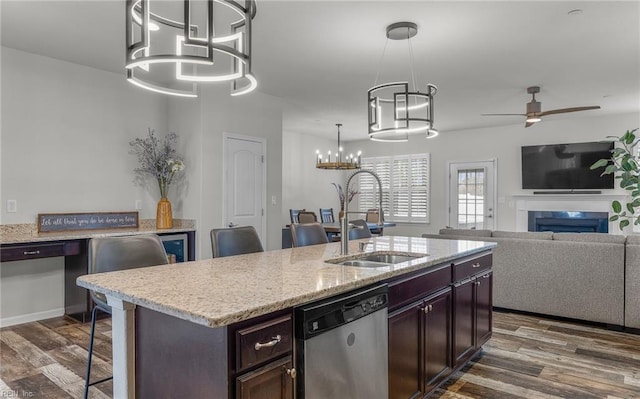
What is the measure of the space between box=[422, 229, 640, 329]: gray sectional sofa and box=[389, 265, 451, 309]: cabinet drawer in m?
1.99

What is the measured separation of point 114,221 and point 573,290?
4.90 meters

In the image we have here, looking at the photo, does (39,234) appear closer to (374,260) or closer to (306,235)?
(306,235)

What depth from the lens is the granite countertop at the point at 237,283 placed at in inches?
55.2

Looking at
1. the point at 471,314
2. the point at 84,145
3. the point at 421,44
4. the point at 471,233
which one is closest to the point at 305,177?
the point at 471,233

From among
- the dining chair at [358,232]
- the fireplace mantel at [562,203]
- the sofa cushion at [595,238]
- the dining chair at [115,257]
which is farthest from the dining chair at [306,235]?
the fireplace mantel at [562,203]

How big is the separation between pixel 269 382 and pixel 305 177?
7.71 m

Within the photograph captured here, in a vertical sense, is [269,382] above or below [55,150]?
below

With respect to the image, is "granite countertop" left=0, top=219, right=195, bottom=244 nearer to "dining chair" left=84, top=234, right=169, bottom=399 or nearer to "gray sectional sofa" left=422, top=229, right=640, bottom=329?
"dining chair" left=84, top=234, right=169, bottom=399

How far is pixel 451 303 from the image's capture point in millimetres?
2738

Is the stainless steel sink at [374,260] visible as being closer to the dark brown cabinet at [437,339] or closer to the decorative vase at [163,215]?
the dark brown cabinet at [437,339]

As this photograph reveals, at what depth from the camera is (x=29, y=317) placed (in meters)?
4.12

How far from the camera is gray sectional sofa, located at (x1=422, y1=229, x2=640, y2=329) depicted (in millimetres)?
3803

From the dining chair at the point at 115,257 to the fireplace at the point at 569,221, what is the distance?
23.5ft

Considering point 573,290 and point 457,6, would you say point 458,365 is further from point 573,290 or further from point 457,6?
point 457,6
